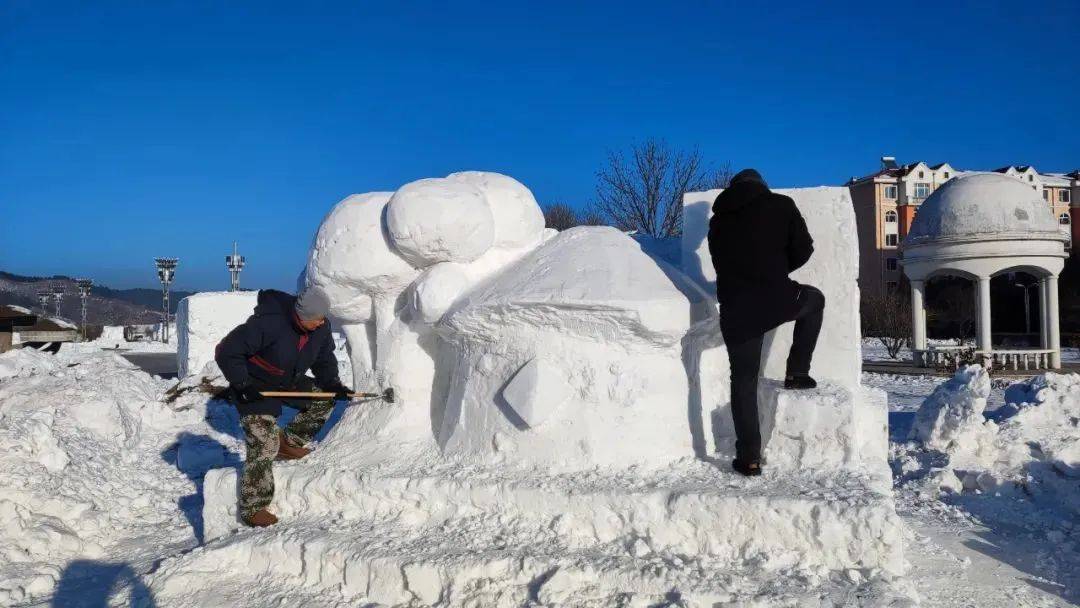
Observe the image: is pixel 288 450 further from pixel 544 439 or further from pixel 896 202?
pixel 896 202

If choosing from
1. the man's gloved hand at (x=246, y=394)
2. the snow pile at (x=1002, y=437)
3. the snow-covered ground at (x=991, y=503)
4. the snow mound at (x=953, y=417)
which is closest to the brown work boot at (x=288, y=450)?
the man's gloved hand at (x=246, y=394)

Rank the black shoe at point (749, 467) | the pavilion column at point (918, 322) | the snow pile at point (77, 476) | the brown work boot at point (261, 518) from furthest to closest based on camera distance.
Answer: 1. the pavilion column at point (918, 322)
2. the snow pile at point (77, 476)
3. the brown work boot at point (261, 518)
4. the black shoe at point (749, 467)

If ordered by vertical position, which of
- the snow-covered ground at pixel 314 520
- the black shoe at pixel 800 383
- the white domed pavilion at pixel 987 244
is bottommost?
the snow-covered ground at pixel 314 520

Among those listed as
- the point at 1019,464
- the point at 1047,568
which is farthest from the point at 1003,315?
the point at 1047,568

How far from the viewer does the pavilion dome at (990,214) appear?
48.9ft

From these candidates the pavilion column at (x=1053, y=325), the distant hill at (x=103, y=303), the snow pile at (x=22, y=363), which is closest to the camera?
the snow pile at (x=22, y=363)

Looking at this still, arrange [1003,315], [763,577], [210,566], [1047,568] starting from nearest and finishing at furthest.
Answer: [763,577]
[1047,568]
[210,566]
[1003,315]

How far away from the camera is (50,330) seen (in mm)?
15359

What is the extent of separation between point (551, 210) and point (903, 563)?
2601cm

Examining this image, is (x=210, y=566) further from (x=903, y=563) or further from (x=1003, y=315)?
(x=1003, y=315)

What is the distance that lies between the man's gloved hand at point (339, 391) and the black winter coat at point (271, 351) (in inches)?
5.3

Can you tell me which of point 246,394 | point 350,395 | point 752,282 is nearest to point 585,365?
point 752,282

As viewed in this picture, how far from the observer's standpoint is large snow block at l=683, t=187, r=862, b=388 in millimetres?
3965

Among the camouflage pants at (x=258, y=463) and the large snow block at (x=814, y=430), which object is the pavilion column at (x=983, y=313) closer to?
the large snow block at (x=814, y=430)
